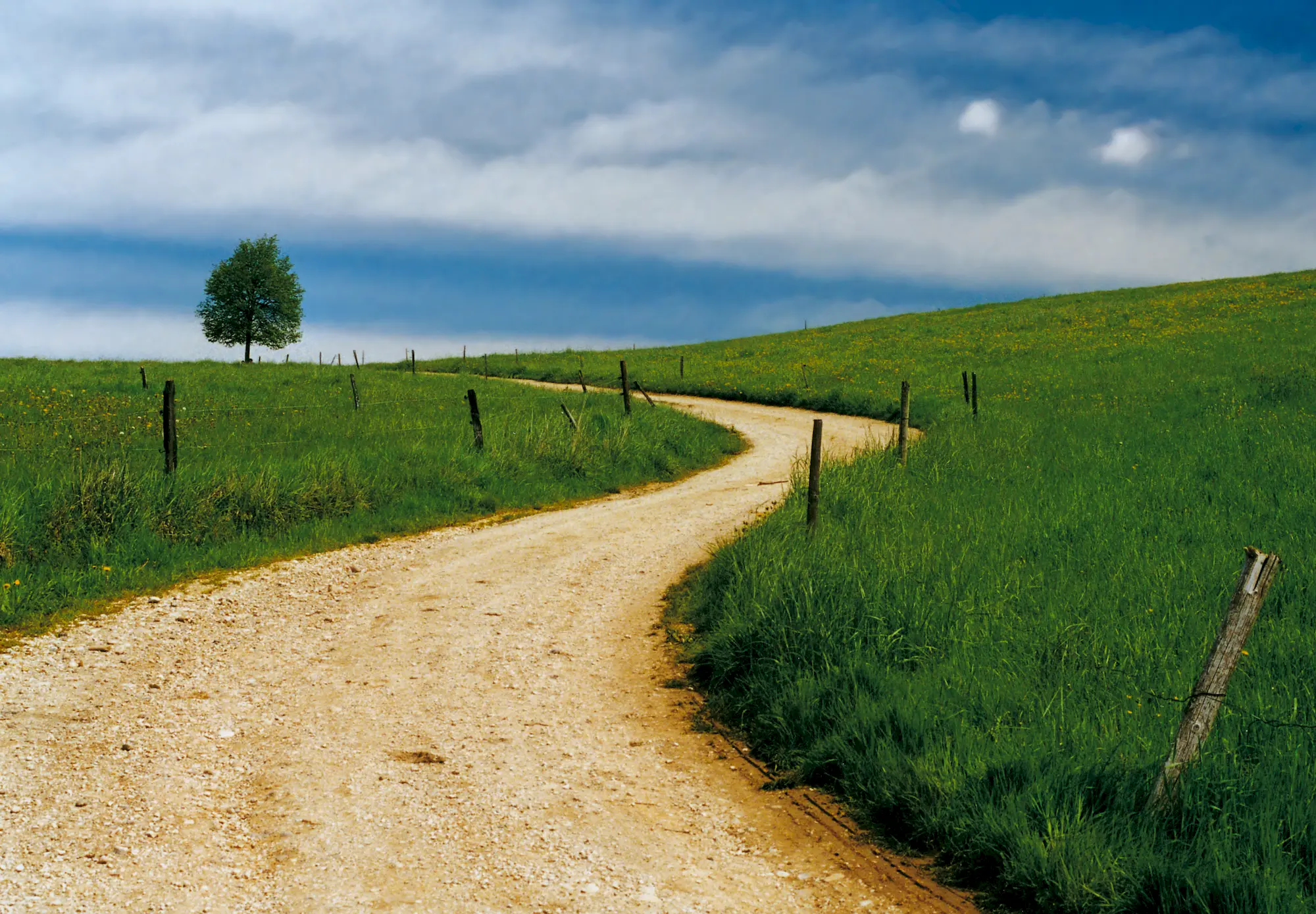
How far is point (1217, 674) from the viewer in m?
5.23

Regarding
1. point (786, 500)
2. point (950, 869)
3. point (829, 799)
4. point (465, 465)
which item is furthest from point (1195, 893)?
point (465, 465)

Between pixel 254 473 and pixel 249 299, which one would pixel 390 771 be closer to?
pixel 254 473

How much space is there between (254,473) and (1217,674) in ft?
44.9

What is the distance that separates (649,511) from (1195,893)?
12413 mm

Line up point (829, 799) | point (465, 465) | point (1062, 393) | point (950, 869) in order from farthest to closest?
point (1062, 393) < point (465, 465) < point (829, 799) < point (950, 869)

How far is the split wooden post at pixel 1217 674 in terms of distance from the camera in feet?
16.6

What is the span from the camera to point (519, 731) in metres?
7.28

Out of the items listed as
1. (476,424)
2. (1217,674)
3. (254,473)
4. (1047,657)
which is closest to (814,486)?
(1047,657)

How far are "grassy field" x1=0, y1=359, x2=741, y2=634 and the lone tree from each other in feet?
147

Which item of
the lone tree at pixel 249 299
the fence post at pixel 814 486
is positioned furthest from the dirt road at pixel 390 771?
the lone tree at pixel 249 299

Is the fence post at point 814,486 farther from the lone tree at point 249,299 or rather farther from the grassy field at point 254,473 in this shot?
the lone tree at point 249,299

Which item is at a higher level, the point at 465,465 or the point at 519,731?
the point at 465,465

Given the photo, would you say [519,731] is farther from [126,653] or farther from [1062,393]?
[1062,393]

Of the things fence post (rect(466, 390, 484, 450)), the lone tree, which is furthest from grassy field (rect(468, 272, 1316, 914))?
the lone tree
